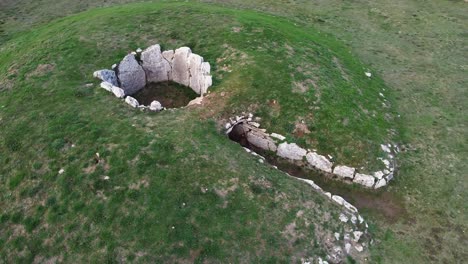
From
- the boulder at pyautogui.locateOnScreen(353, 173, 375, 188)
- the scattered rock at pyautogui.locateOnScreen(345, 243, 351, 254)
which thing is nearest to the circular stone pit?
the boulder at pyautogui.locateOnScreen(353, 173, 375, 188)

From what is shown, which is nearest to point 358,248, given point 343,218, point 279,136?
point 343,218

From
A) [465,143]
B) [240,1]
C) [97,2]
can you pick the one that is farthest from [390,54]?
[97,2]

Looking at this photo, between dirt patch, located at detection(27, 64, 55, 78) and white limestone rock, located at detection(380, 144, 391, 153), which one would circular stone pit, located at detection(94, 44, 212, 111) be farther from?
white limestone rock, located at detection(380, 144, 391, 153)

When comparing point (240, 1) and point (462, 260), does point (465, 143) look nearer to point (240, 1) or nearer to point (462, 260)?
point (462, 260)

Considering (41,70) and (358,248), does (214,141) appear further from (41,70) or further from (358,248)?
Result: (41,70)

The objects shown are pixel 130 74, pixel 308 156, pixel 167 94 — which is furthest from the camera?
pixel 167 94

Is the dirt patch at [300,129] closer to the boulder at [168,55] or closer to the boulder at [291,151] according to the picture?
the boulder at [291,151]

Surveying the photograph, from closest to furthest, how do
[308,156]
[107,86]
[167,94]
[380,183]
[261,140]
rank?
[380,183] < [308,156] < [261,140] < [107,86] < [167,94]
